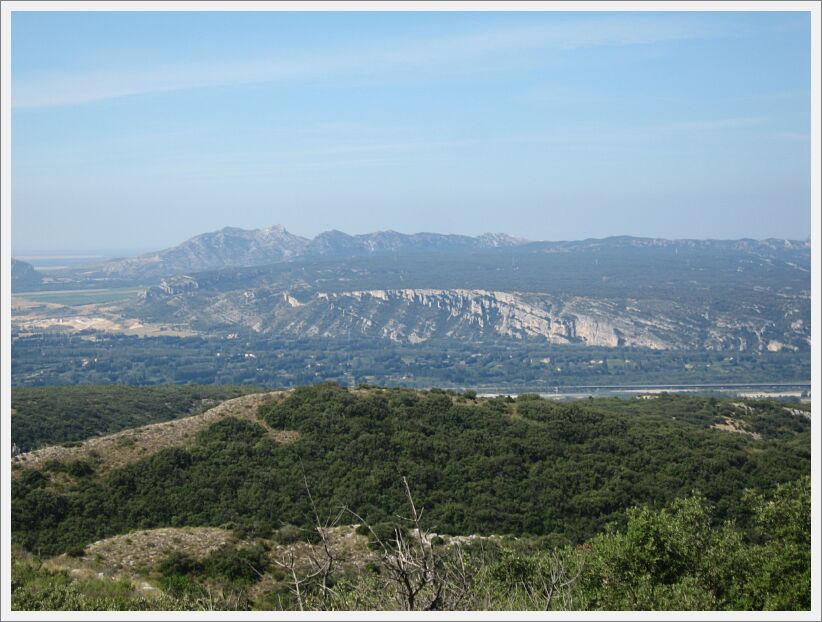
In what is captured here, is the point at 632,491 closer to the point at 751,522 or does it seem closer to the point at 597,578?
the point at 751,522

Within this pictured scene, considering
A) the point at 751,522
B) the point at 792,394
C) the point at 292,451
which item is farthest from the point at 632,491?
the point at 792,394

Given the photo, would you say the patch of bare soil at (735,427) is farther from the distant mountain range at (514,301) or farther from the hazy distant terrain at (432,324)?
the distant mountain range at (514,301)

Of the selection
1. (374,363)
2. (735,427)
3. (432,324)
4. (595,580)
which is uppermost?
(595,580)

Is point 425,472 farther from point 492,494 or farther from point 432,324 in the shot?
point 432,324

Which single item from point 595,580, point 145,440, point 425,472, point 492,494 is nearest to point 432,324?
point 425,472

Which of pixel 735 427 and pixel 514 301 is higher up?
pixel 514 301

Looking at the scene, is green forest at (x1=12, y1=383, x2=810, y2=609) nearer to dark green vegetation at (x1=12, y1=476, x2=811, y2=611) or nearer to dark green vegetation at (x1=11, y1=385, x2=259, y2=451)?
dark green vegetation at (x1=12, y1=476, x2=811, y2=611)

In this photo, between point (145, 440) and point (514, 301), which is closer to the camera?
point (145, 440)
